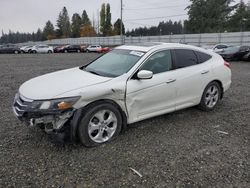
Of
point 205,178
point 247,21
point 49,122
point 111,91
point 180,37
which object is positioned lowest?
point 205,178

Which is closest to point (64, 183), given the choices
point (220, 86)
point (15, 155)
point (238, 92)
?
point (15, 155)

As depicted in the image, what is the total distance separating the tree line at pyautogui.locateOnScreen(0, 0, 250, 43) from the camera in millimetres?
58625

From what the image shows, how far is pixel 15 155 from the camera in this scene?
3.42 meters

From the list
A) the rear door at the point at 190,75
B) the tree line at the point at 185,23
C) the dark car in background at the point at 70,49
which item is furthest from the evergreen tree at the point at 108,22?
the rear door at the point at 190,75

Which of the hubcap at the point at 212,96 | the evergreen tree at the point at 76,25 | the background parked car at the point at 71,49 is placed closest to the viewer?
the hubcap at the point at 212,96

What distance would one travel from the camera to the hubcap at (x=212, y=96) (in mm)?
5257

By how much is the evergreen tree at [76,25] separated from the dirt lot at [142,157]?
8890cm

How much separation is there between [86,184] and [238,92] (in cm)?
590

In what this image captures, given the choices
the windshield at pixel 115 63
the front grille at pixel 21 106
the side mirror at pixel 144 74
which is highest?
the windshield at pixel 115 63

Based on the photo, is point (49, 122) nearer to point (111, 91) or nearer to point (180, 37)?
point (111, 91)

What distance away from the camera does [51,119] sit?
3.34 meters

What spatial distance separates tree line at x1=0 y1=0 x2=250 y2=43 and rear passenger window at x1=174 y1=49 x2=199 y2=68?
56608 mm

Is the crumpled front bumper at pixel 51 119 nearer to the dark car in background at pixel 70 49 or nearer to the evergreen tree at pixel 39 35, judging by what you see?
the dark car in background at pixel 70 49

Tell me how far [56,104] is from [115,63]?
5.06 ft
